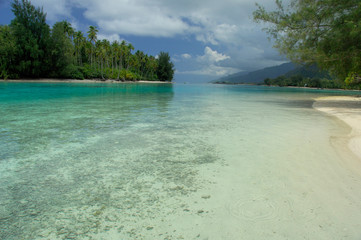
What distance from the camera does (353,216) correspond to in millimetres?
2357

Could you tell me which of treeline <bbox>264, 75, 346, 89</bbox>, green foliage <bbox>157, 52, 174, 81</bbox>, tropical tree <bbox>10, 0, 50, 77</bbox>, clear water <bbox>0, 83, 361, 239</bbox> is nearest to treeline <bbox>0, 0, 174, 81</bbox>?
tropical tree <bbox>10, 0, 50, 77</bbox>

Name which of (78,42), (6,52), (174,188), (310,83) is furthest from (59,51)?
(310,83)

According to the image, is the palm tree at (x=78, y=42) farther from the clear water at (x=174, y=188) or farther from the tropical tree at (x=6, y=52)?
the clear water at (x=174, y=188)

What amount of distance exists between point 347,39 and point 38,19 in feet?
209

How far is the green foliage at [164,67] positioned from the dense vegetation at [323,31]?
98.8 m

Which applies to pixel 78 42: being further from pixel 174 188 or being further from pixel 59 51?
pixel 174 188

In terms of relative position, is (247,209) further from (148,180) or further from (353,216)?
(148,180)

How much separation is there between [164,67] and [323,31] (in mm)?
100727

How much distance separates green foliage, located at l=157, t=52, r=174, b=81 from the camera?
11144 cm

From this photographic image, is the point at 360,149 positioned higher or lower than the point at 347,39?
lower

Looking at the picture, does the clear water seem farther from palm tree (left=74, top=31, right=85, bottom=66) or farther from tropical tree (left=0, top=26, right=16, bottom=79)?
palm tree (left=74, top=31, right=85, bottom=66)

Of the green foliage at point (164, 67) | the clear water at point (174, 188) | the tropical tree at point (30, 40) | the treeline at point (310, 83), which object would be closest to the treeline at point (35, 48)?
the tropical tree at point (30, 40)

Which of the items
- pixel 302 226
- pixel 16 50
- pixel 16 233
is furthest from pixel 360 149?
pixel 16 50

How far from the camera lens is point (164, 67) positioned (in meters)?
111
